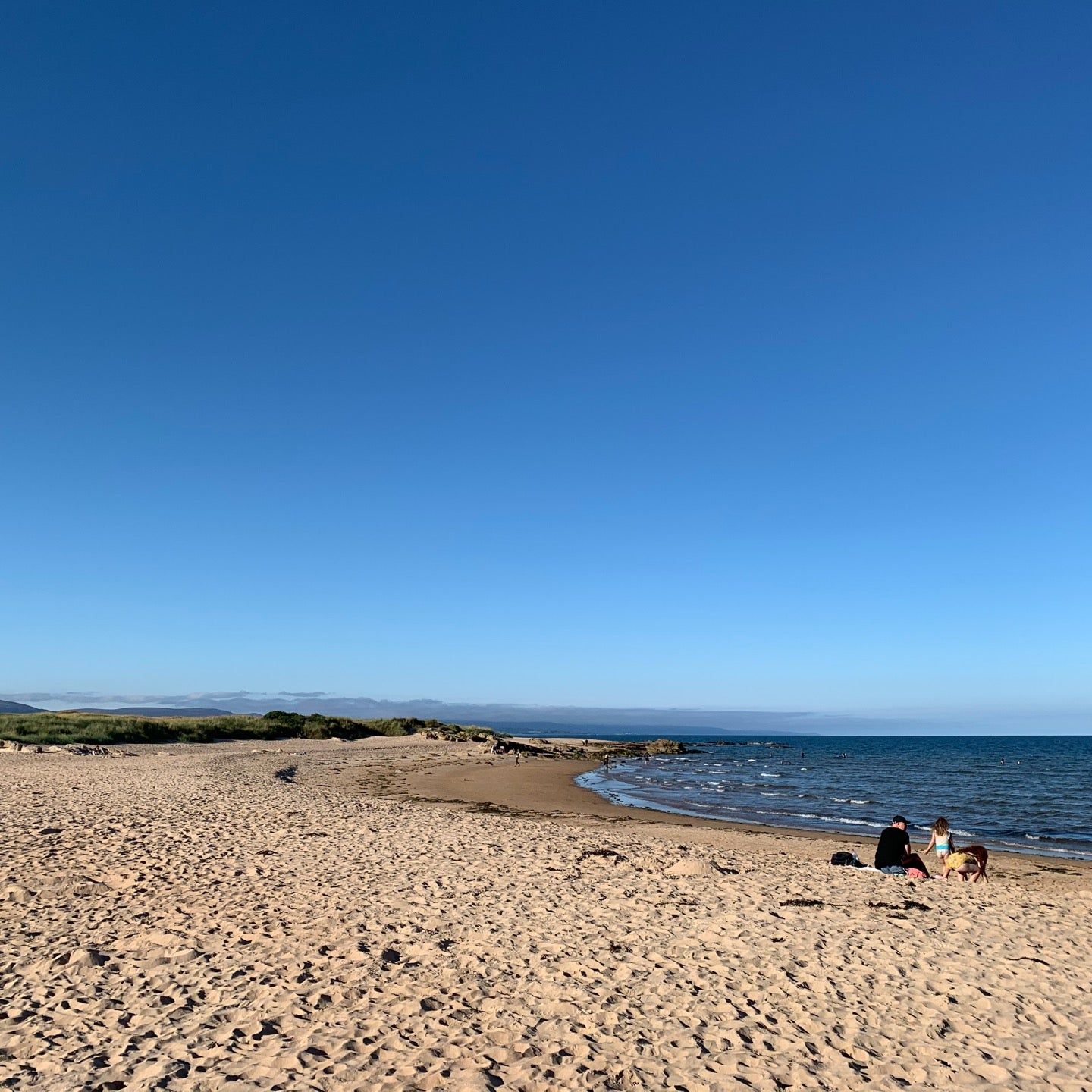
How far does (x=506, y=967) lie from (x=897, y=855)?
416 inches

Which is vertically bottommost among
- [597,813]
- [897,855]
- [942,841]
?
[597,813]

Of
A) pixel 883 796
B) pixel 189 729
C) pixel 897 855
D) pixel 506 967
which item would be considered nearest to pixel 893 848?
pixel 897 855

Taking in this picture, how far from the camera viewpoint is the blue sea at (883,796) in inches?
→ 1091

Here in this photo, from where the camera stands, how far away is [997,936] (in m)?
11.2

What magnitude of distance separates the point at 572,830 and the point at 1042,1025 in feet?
48.7

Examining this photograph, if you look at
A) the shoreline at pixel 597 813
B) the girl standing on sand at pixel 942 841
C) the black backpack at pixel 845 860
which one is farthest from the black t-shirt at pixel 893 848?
the shoreline at pixel 597 813

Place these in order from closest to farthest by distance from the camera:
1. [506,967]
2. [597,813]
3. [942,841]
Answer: [506,967] → [942,841] → [597,813]

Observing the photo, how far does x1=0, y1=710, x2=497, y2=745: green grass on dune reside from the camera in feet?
162

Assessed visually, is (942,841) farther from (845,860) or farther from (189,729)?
(189,729)

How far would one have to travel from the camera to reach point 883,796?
133 ft

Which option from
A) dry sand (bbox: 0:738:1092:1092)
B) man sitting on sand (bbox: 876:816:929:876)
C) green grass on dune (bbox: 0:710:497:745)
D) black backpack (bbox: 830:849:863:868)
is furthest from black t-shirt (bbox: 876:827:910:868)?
green grass on dune (bbox: 0:710:497:745)

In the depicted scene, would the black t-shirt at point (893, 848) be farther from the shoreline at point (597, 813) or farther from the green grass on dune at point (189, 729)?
the green grass on dune at point (189, 729)

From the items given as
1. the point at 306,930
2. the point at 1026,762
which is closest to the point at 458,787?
the point at 306,930

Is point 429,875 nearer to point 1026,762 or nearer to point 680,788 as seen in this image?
point 680,788
